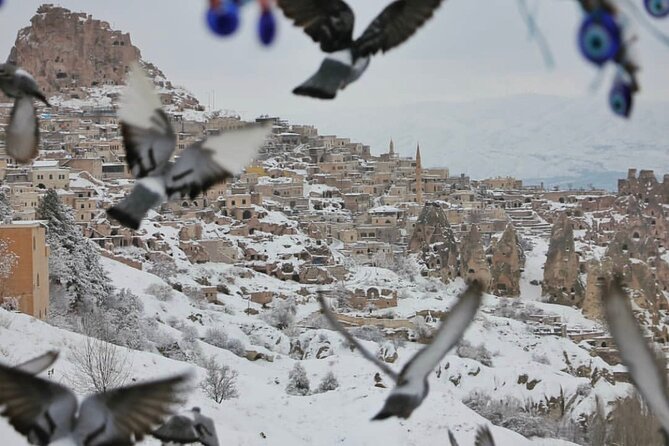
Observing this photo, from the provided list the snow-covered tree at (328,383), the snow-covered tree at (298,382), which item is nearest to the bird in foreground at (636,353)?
the snow-covered tree at (328,383)

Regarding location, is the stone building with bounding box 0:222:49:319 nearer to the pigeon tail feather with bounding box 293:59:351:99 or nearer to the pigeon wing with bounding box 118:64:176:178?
the pigeon wing with bounding box 118:64:176:178

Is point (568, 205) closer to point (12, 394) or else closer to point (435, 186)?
point (435, 186)

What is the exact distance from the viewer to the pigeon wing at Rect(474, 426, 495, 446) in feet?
2.20

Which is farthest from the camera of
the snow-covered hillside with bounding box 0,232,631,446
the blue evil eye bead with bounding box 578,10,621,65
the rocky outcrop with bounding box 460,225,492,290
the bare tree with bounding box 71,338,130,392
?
the rocky outcrop with bounding box 460,225,492,290

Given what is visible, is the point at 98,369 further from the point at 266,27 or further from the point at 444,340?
the point at 266,27

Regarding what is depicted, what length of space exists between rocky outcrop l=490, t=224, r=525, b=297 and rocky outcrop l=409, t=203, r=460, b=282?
0.94 m

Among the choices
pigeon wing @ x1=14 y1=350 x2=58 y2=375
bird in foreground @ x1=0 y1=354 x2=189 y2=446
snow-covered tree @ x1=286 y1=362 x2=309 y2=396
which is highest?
pigeon wing @ x1=14 y1=350 x2=58 y2=375

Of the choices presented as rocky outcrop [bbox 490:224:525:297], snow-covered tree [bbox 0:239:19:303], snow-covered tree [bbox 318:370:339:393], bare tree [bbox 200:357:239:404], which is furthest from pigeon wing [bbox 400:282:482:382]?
rocky outcrop [bbox 490:224:525:297]

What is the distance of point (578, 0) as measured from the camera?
336 millimetres

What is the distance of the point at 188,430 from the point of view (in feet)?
1.95

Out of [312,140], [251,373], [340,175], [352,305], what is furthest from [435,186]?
[251,373]

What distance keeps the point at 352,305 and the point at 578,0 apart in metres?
18.8

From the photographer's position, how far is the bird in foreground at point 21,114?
1.77 feet

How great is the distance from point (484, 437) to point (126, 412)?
267 millimetres
